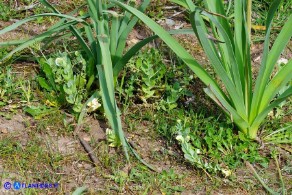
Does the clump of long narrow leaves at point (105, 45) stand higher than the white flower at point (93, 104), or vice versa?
the clump of long narrow leaves at point (105, 45)

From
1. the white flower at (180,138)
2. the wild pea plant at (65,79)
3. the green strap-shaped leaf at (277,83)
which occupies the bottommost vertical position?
the white flower at (180,138)

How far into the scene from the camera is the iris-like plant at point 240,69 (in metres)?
2.73

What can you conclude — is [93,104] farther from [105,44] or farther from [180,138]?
[180,138]

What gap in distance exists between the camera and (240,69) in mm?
2861

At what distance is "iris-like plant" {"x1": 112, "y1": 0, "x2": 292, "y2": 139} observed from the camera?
2732mm

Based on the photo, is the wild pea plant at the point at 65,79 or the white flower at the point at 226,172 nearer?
the white flower at the point at 226,172

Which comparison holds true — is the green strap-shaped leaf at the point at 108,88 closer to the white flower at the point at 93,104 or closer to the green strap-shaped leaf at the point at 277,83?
the white flower at the point at 93,104

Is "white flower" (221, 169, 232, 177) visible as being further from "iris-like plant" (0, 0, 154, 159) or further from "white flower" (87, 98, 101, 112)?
"white flower" (87, 98, 101, 112)

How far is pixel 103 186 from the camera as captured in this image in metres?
2.72

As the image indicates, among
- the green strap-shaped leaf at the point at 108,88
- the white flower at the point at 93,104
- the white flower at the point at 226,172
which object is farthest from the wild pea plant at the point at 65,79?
the white flower at the point at 226,172

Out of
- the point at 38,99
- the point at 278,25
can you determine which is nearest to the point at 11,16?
the point at 38,99

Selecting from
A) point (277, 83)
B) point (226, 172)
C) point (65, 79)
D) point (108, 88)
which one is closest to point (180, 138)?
point (226, 172)

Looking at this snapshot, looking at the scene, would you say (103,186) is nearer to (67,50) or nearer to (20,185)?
(20,185)

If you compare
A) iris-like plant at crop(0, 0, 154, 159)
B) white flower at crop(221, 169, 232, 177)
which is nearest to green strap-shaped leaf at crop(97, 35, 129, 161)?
iris-like plant at crop(0, 0, 154, 159)
